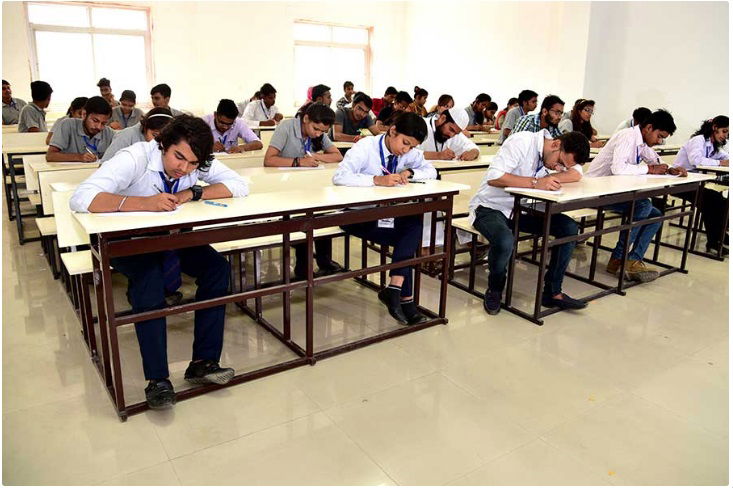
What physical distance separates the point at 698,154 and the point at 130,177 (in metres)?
4.09

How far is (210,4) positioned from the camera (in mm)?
8609

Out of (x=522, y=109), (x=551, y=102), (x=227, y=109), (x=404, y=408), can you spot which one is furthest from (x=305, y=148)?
(x=522, y=109)

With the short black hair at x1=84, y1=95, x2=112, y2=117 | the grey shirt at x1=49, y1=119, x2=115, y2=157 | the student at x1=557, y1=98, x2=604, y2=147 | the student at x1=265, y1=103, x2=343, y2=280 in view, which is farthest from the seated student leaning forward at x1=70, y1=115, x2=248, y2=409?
the student at x1=557, y1=98, x2=604, y2=147

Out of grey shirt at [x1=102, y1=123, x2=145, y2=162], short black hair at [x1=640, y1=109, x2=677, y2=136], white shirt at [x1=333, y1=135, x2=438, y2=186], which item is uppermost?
short black hair at [x1=640, y1=109, x2=677, y2=136]

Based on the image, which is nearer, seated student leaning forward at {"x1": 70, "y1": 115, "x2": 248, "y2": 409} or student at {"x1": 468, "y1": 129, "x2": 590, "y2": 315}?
seated student leaning forward at {"x1": 70, "y1": 115, "x2": 248, "y2": 409}

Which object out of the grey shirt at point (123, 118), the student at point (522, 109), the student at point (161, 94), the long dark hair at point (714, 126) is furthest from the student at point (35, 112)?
the long dark hair at point (714, 126)

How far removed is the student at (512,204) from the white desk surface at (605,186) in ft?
0.23

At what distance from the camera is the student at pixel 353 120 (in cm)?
533

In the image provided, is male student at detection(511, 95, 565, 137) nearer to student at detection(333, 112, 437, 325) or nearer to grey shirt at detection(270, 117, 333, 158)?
grey shirt at detection(270, 117, 333, 158)

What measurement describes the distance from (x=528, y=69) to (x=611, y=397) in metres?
6.75

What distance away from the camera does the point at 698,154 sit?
14.1 feet

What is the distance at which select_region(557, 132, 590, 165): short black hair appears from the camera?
8.88ft

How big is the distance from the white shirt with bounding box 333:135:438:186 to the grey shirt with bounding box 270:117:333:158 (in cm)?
99

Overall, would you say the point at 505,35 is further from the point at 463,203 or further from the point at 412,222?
the point at 412,222
